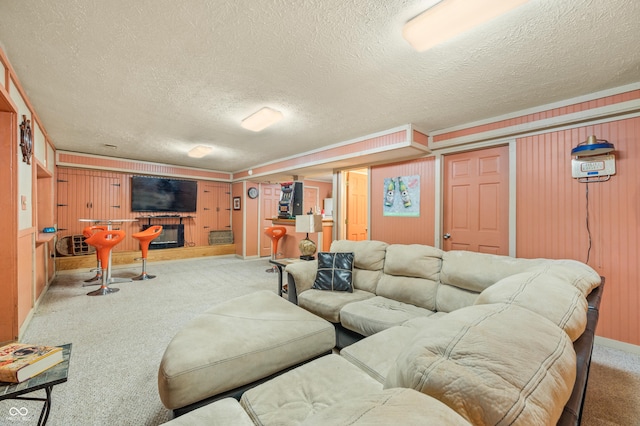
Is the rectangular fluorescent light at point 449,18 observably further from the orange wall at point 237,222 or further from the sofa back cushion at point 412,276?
the orange wall at point 237,222

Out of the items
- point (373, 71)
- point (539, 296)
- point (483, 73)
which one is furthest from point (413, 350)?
point (483, 73)

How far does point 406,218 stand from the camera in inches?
159

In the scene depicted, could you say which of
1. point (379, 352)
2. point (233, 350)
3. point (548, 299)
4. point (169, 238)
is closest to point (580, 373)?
point (548, 299)

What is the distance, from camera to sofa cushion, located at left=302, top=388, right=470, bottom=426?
0.50m

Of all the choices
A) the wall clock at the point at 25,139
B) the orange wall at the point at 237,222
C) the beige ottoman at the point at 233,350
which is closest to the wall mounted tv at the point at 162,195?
the orange wall at the point at 237,222

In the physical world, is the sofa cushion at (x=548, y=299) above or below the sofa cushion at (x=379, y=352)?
above

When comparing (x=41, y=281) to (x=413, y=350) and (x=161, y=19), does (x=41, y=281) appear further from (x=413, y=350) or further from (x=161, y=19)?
(x=413, y=350)

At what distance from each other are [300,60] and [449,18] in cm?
102

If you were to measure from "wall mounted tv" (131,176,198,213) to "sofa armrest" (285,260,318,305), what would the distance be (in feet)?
16.1

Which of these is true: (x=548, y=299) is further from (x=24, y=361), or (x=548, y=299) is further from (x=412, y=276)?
(x=24, y=361)

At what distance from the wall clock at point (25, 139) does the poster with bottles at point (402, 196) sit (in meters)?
4.29

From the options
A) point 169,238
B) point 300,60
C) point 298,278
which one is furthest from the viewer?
point 169,238

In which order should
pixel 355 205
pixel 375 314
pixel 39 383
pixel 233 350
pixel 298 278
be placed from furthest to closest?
pixel 355 205 → pixel 298 278 → pixel 375 314 → pixel 233 350 → pixel 39 383

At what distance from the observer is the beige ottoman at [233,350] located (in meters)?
1.30
